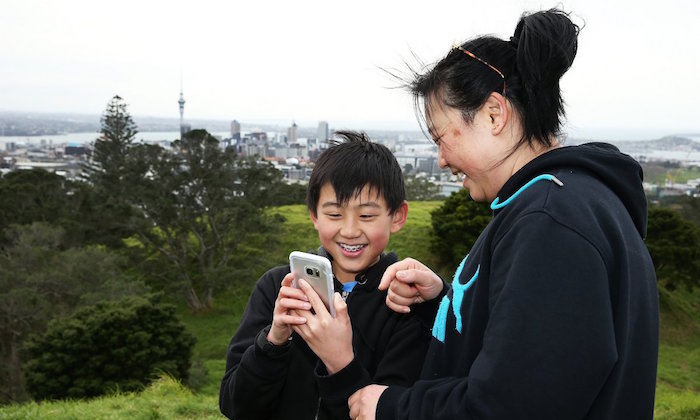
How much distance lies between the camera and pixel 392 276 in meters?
1.66

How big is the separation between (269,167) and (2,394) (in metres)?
10.4

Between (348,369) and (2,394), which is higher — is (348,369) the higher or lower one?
the higher one

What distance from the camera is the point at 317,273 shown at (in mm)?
1510

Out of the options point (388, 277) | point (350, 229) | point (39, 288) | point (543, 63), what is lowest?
point (39, 288)

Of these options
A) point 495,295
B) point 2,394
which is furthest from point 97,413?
point 2,394

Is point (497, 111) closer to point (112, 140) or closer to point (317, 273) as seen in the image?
point (317, 273)

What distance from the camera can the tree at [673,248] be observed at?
1769 centimetres

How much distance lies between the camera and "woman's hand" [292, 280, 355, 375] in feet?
4.91

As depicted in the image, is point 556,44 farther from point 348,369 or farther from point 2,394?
point 2,394

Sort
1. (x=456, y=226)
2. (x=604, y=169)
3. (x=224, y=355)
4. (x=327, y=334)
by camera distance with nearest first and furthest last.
A: (x=604, y=169) → (x=327, y=334) → (x=224, y=355) → (x=456, y=226)

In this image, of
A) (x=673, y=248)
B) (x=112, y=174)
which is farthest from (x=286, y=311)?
(x=112, y=174)

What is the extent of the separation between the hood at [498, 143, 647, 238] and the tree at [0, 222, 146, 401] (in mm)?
12737

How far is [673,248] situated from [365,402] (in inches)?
742

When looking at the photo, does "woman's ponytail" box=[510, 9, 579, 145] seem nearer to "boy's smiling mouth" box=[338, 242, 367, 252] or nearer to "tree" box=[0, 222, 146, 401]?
"boy's smiling mouth" box=[338, 242, 367, 252]
